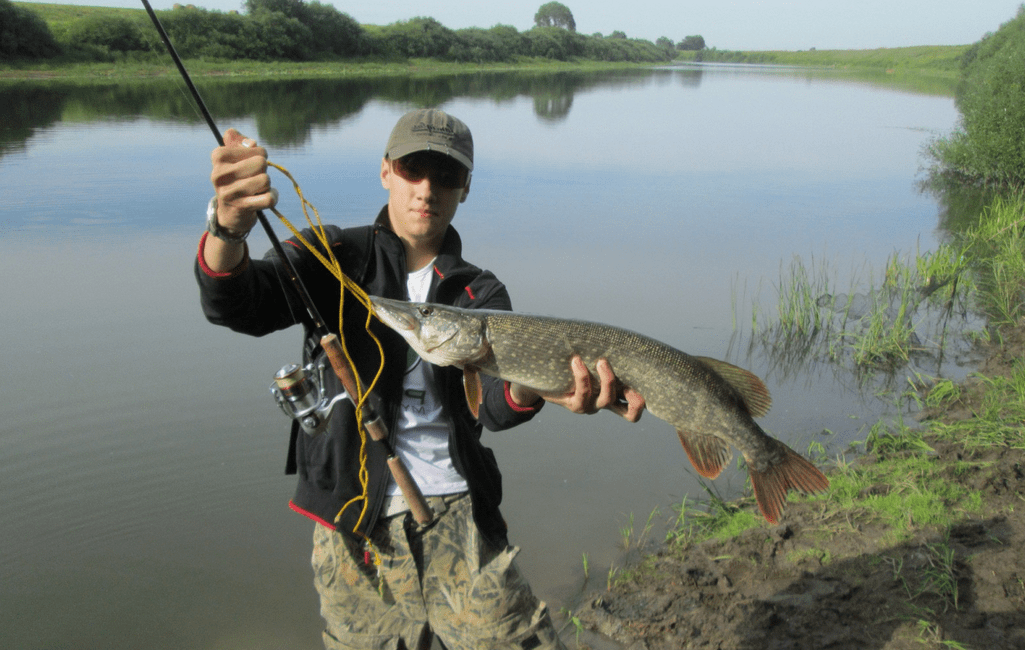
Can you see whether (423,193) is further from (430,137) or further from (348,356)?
(348,356)

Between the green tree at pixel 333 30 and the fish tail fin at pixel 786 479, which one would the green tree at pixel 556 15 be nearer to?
the green tree at pixel 333 30

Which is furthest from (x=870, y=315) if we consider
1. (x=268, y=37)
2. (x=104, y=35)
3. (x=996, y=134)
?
(x=268, y=37)

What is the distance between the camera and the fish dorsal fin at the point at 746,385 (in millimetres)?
2408

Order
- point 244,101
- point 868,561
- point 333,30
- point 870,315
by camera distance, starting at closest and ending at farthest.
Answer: point 868,561 → point 870,315 → point 244,101 → point 333,30

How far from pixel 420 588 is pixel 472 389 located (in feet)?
2.28

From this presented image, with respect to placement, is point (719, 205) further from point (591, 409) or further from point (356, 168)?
point (591, 409)

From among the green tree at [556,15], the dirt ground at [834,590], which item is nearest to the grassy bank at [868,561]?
the dirt ground at [834,590]

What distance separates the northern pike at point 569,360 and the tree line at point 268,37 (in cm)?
189

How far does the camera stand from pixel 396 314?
7.32 ft

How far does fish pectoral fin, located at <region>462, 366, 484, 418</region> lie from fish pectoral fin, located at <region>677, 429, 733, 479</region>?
76 centimetres

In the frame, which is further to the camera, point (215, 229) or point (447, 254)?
point (447, 254)

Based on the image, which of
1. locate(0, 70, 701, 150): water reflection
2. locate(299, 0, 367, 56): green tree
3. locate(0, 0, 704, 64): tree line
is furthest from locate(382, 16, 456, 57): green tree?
locate(0, 70, 701, 150): water reflection

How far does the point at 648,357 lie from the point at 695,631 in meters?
1.59

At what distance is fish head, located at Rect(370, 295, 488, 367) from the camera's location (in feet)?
7.23
